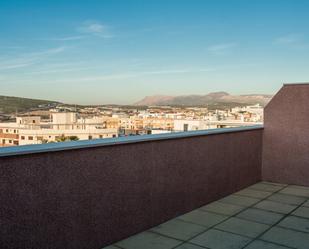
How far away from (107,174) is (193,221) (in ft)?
4.15

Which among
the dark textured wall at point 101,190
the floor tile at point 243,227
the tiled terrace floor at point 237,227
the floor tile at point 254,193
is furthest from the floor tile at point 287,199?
the floor tile at point 243,227

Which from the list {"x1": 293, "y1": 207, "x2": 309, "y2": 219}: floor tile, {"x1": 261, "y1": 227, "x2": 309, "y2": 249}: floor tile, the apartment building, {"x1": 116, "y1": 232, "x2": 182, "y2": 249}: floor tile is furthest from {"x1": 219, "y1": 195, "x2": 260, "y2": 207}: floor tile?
the apartment building

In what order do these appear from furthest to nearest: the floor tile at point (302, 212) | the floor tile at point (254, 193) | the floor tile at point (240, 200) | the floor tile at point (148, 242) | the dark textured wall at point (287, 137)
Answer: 1. the dark textured wall at point (287, 137)
2. the floor tile at point (254, 193)
3. the floor tile at point (240, 200)
4. the floor tile at point (302, 212)
5. the floor tile at point (148, 242)

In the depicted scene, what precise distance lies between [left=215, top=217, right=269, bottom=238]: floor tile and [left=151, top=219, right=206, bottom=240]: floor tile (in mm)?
250

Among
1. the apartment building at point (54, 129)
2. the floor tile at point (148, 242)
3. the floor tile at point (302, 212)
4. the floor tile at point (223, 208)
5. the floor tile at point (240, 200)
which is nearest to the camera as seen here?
the floor tile at point (148, 242)

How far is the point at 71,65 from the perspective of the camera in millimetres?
25953

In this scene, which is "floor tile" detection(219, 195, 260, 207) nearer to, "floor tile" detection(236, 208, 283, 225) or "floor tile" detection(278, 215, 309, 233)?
"floor tile" detection(236, 208, 283, 225)

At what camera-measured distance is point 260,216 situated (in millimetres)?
3795

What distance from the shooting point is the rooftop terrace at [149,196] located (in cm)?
236

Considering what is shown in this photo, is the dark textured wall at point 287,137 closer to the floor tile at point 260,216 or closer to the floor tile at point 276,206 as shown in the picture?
the floor tile at point 276,206

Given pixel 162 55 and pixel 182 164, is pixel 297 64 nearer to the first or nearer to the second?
pixel 162 55

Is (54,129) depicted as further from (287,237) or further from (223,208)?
(287,237)

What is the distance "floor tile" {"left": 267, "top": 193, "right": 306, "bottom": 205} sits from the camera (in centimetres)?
446

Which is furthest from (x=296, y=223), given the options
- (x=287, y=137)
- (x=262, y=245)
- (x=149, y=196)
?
(x=287, y=137)
